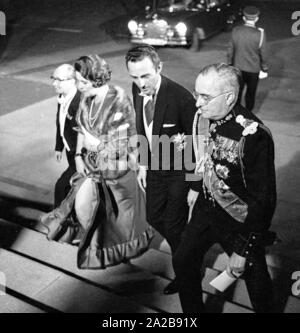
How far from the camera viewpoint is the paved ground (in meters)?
5.10

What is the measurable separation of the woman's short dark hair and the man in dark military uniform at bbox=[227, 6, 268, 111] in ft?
13.7

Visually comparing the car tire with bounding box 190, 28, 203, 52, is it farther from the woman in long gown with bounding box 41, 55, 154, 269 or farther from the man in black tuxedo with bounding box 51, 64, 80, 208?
the woman in long gown with bounding box 41, 55, 154, 269

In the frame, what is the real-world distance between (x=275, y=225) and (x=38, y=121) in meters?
4.65

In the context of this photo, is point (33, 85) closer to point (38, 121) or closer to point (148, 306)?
point (38, 121)

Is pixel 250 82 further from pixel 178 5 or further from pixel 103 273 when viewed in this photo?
pixel 178 5

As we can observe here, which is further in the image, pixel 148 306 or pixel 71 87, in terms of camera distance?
pixel 71 87

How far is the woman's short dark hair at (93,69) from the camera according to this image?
3.31 metres

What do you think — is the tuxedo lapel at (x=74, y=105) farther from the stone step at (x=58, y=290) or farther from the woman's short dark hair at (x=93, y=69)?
the stone step at (x=58, y=290)

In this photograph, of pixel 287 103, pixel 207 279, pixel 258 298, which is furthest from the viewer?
pixel 287 103

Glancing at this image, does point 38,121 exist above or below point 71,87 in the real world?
below

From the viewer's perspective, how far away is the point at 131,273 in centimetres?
366

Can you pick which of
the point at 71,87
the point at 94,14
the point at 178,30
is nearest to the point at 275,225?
the point at 71,87

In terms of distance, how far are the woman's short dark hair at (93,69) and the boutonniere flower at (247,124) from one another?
1.24 metres

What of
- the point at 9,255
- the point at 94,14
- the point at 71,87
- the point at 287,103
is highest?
the point at 71,87
